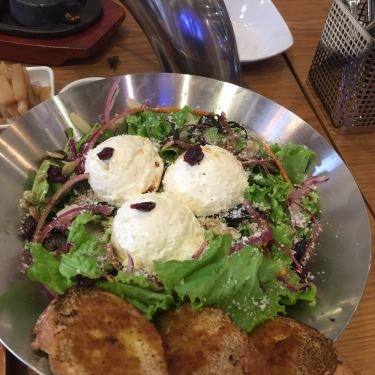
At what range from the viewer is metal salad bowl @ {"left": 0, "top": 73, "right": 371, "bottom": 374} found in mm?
883

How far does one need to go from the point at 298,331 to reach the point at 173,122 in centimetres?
60

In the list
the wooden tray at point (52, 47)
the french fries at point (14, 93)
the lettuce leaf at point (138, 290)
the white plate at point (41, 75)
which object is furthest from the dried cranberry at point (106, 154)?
the wooden tray at point (52, 47)

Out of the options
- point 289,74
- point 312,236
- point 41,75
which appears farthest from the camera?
point 289,74

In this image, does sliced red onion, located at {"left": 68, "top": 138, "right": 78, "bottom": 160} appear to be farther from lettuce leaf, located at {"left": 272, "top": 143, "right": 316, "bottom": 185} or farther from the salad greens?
lettuce leaf, located at {"left": 272, "top": 143, "right": 316, "bottom": 185}

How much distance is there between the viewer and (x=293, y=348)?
83 cm

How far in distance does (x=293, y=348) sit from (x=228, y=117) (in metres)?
0.66

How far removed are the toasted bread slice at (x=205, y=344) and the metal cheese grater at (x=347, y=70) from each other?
0.91 m

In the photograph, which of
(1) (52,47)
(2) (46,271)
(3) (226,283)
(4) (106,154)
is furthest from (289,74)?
(2) (46,271)

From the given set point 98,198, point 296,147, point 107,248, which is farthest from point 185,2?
point 107,248

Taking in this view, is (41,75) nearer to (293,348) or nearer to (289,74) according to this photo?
(289,74)

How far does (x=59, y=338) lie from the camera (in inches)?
30.2

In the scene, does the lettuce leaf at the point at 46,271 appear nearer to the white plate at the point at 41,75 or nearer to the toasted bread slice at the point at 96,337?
the toasted bread slice at the point at 96,337

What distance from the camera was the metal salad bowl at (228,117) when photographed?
88 cm

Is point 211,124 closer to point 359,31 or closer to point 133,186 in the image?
point 133,186
